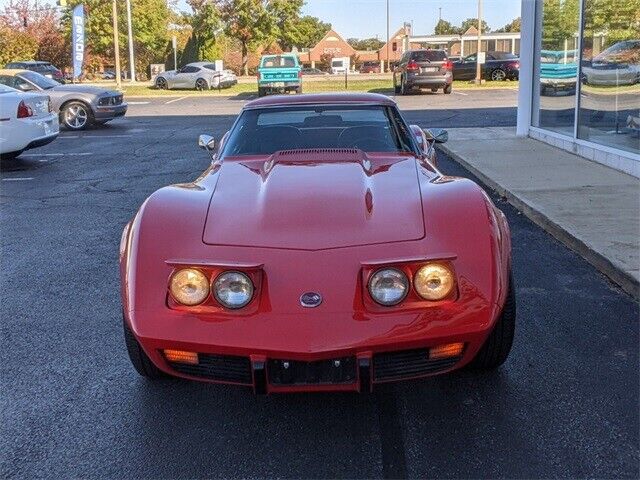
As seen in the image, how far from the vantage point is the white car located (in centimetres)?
1098

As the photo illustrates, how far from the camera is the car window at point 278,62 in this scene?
29.9m

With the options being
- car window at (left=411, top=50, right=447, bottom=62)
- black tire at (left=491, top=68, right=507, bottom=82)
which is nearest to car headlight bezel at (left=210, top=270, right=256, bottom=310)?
car window at (left=411, top=50, right=447, bottom=62)

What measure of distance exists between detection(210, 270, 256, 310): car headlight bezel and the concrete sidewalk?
2.90 meters

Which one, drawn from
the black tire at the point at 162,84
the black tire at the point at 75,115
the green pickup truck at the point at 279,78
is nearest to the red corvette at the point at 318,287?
the black tire at the point at 75,115

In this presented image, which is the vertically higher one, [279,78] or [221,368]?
[279,78]

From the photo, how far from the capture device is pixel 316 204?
3500 mm

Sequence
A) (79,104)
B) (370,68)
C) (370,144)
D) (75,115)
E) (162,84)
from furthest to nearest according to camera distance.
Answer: (370,68)
(162,84)
(75,115)
(79,104)
(370,144)

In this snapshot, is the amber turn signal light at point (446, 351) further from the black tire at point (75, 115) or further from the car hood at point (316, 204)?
the black tire at point (75, 115)

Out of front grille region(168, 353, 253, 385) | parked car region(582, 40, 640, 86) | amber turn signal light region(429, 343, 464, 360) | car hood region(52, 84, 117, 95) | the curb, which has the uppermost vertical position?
parked car region(582, 40, 640, 86)

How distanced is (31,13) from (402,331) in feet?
176

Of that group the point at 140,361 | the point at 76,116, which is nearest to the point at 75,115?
the point at 76,116

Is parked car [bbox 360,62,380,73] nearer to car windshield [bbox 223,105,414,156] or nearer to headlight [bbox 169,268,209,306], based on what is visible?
car windshield [bbox 223,105,414,156]

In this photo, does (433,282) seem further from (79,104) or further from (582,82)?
(79,104)

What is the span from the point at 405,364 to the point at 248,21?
54493 millimetres
